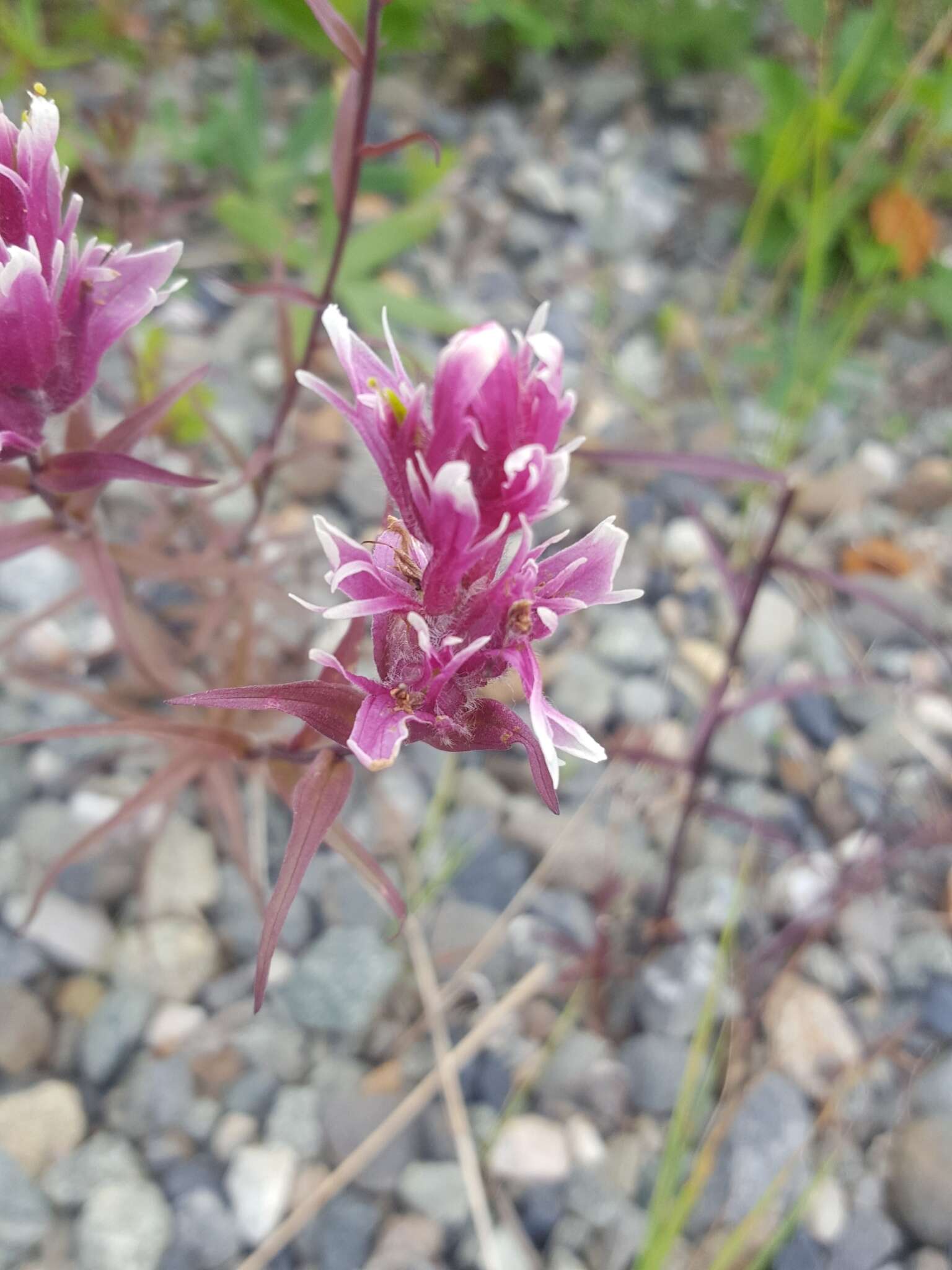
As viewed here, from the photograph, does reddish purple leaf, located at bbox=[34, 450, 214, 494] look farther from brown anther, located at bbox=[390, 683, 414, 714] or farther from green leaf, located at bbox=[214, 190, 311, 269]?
green leaf, located at bbox=[214, 190, 311, 269]

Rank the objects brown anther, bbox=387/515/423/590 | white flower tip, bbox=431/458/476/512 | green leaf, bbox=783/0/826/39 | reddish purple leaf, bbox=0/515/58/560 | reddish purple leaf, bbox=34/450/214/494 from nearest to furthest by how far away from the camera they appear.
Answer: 1. white flower tip, bbox=431/458/476/512
2. brown anther, bbox=387/515/423/590
3. reddish purple leaf, bbox=34/450/214/494
4. reddish purple leaf, bbox=0/515/58/560
5. green leaf, bbox=783/0/826/39

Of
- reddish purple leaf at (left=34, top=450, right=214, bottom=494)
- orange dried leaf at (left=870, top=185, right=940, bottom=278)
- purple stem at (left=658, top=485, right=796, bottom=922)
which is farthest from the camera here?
orange dried leaf at (left=870, top=185, right=940, bottom=278)

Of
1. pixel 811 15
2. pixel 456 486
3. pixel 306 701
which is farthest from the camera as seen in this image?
pixel 811 15

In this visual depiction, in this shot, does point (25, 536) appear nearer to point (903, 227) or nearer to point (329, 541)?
point (329, 541)

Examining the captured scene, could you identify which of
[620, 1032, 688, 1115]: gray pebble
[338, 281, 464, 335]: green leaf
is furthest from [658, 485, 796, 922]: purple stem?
[338, 281, 464, 335]: green leaf

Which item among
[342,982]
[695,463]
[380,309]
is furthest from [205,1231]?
[380,309]

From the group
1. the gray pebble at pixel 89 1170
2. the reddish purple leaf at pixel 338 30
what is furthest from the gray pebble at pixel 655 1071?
the reddish purple leaf at pixel 338 30
